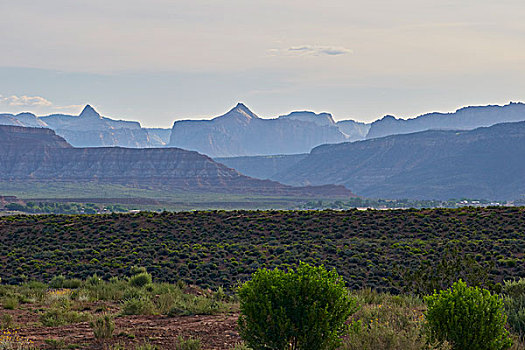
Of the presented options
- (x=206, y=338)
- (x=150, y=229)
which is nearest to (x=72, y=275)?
(x=150, y=229)

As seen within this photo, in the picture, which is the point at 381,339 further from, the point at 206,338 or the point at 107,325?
the point at 107,325

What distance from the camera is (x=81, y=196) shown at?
192000 millimetres

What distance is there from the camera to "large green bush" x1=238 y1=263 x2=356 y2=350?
934 centimetres

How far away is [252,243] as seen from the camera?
1438 inches

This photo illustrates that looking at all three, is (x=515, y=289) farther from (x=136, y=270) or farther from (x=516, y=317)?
(x=136, y=270)


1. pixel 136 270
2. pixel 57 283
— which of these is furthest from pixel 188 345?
pixel 136 270

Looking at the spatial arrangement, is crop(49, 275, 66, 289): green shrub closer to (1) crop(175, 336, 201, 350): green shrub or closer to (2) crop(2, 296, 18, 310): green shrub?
(2) crop(2, 296, 18, 310): green shrub

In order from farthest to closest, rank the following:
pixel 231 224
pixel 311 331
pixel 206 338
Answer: pixel 231 224
pixel 206 338
pixel 311 331

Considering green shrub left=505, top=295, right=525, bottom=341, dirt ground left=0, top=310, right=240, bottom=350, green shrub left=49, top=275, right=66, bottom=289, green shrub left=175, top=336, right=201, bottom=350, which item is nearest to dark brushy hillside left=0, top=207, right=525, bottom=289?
green shrub left=49, top=275, right=66, bottom=289

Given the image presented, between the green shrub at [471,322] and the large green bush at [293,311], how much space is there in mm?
1668

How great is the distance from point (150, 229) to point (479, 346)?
33729 mm

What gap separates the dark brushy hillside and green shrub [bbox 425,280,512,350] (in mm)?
12191

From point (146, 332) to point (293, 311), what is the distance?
5237mm

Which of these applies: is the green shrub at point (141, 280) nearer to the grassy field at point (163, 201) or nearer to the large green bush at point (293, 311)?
the large green bush at point (293, 311)
